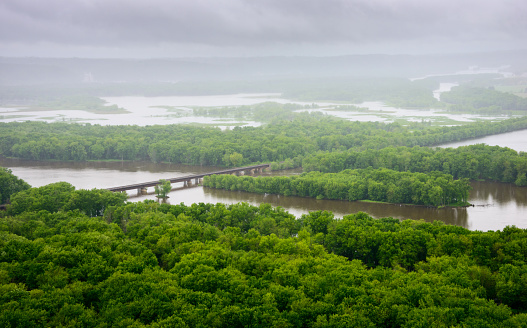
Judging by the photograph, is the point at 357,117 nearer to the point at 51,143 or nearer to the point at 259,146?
the point at 259,146

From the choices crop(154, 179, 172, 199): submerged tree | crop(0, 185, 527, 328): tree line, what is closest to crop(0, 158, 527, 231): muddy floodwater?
crop(154, 179, 172, 199): submerged tree

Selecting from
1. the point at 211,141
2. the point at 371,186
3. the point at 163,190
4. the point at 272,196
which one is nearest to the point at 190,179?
the point at 163,190

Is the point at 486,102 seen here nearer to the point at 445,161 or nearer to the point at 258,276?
the point at 445,161

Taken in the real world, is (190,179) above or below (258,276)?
above

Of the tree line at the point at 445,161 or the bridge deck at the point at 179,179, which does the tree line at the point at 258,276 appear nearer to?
the bridge deck at the point at 179,179

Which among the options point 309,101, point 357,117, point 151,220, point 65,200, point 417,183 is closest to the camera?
point 151,220

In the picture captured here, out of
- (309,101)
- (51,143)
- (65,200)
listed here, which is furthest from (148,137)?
(309,101)

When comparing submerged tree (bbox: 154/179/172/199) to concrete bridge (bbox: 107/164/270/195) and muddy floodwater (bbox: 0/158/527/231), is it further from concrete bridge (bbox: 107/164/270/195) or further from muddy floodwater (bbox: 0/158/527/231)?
concrete bridge (bbox: 107/164/270/195)
